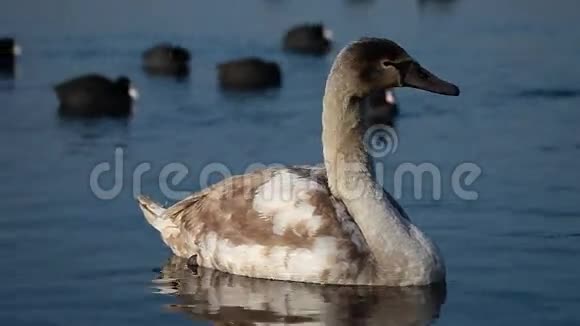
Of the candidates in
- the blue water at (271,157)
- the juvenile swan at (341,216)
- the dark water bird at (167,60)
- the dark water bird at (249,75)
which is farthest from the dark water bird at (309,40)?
the juvenile swan at (341,216)

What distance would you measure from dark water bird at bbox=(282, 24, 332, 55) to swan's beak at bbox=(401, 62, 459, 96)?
14754 mm

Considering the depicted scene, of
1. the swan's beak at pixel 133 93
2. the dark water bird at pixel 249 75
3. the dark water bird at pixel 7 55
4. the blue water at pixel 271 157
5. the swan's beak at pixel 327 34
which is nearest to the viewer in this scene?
the blue water at pixel 271 157

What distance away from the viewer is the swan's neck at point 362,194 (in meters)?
9.49

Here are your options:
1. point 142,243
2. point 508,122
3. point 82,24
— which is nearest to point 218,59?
point 82,24

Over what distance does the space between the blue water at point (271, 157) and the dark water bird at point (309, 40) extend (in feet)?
0.97

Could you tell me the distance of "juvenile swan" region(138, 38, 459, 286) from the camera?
9492 mm

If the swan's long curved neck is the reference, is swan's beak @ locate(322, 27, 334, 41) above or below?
above

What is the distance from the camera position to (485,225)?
11414 mm

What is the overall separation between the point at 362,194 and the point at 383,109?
829 centimetres

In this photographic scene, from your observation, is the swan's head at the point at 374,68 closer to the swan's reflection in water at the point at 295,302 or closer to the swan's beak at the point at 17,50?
the swan's reflection in water at the point at 295,302

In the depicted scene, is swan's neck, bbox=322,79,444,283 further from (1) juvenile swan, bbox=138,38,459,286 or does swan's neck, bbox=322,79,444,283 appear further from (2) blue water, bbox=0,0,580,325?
(2) blue water, bbox=0,0,580,325

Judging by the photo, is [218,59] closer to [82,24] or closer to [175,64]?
[175,64]

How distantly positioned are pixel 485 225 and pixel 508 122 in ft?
18.5

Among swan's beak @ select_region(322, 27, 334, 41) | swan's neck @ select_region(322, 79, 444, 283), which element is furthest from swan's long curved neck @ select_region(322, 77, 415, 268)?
swan's beak @ select_region(322, 27, 334, 41)
